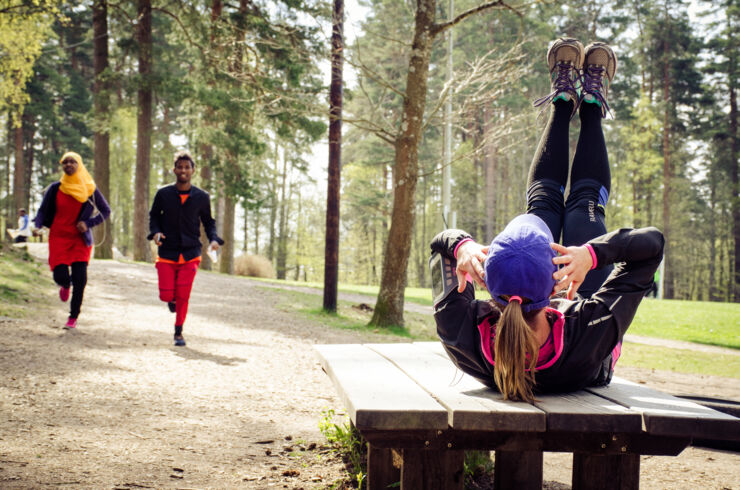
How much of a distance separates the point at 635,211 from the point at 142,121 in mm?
29488

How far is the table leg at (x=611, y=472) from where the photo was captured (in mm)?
2201

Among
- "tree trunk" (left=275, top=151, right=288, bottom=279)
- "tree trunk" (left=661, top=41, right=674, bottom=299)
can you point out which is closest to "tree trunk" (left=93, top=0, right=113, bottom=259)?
"tree trunk" (left=275, top=151, right=288, bottom=279)

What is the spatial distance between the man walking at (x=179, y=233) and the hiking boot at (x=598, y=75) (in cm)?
437

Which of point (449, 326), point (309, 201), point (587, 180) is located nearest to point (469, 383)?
point (449, 326)

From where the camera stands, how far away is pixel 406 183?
9812mm

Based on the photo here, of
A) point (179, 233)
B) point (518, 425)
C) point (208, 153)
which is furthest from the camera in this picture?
point (208, 153)

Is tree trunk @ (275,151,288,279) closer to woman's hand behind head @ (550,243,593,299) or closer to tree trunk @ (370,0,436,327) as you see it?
tree trunk @ (370,0,436,327)

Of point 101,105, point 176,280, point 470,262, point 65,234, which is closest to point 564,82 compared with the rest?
point 470,262

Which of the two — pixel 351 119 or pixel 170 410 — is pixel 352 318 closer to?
pixel 351 119

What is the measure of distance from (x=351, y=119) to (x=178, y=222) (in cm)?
402

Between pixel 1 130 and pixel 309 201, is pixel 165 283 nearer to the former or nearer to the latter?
pixel 1 130

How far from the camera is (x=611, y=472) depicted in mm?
2219

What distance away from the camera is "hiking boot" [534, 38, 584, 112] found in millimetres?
3984

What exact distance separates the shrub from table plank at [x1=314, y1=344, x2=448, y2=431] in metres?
22.1
